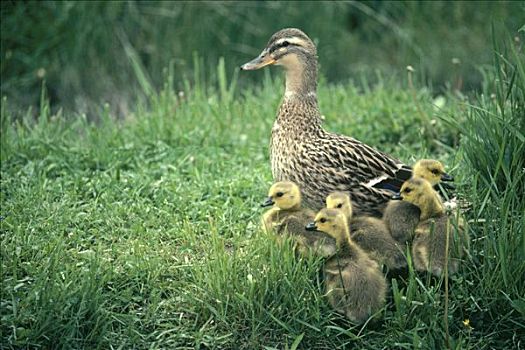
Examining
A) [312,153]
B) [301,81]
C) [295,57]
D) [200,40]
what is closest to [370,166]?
[312,153]

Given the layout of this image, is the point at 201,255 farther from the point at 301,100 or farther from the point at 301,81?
the point at 301,81

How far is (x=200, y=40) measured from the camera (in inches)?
373

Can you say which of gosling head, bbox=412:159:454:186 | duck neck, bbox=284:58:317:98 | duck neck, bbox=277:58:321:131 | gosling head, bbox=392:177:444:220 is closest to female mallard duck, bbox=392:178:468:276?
gosling head, bbox=392:177:444:220

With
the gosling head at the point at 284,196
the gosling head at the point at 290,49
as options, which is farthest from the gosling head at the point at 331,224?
the gosling head at the point at 290,49

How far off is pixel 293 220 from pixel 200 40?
4933 millimetres

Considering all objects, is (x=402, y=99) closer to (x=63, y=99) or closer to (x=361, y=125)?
(x=361, y=125)

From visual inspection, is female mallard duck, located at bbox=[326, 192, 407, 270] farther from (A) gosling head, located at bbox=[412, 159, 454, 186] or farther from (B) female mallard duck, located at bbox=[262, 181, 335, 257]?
(A) gosling head, located at bbox=[412, 159, 454, 186]

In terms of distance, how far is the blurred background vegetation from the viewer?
8.59 m

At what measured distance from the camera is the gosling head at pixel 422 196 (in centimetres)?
477

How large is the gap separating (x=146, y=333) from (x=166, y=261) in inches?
22.2

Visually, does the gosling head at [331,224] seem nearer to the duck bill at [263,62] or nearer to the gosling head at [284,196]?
the gosling head at [284,196]

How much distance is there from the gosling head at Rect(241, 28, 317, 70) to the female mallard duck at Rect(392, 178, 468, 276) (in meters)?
1.29

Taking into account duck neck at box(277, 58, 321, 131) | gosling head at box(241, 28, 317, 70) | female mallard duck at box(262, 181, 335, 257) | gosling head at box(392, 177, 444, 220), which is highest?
gosling head at box(241, 28, 317, 70)

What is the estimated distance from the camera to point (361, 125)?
7.04 metres
